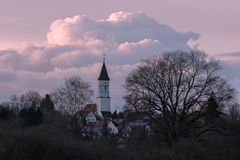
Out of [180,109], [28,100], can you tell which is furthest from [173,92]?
[28,100]

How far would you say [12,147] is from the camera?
35.2 meters

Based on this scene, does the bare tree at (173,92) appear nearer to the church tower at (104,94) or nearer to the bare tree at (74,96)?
the bare tree at (74,96)

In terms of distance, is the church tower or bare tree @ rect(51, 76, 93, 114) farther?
the church tower

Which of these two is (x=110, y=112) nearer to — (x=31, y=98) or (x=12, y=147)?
(x=31, y=98)

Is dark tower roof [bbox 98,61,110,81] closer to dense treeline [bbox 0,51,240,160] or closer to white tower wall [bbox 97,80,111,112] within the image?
white tower wall [bbox 97,80,111,112]

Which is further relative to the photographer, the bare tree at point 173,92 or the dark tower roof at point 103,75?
the dark tower roof at point 103,75

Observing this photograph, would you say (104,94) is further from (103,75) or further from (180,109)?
(180,109)

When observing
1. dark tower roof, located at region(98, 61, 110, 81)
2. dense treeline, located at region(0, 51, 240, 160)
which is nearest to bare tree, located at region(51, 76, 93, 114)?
→ dense treeline, located at region(0, 51, 240, 160)

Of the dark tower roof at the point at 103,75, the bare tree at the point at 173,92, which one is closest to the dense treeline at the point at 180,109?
the bare tree at the point at 173,92

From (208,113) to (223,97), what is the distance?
2270 millimetres

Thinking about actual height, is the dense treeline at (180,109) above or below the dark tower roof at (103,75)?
below

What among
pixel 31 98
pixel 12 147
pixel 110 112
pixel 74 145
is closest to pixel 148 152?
pixel 74 145

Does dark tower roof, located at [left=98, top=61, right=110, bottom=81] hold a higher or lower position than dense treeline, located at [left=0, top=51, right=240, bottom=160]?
higher

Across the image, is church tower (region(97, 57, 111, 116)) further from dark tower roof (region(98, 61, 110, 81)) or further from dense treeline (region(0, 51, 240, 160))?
dense treeline (region(0, 51, 240, 160))
